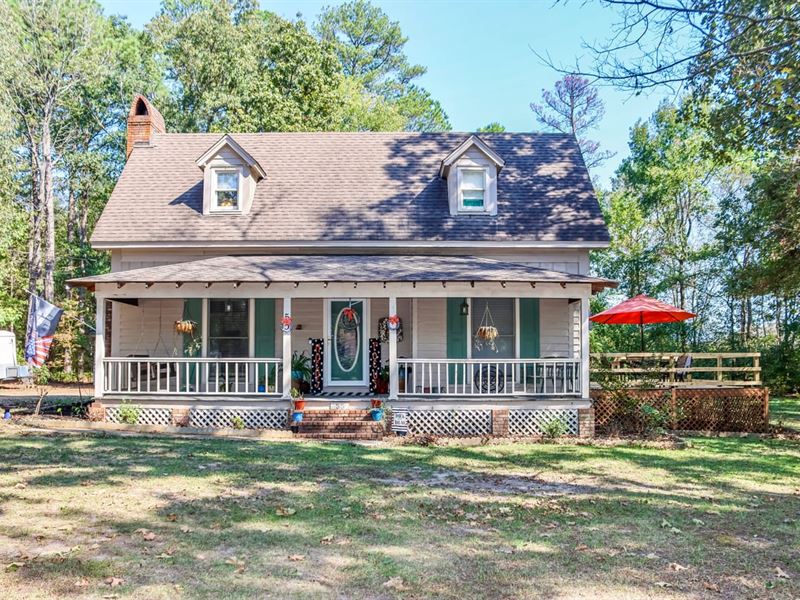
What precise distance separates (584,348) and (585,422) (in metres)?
1.50

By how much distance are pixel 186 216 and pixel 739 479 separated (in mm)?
13359

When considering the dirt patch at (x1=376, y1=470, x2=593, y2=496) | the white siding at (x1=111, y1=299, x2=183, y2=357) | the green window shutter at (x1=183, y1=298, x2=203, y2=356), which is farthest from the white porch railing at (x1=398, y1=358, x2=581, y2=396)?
the white siding at (x1=111, y1=299, x2=183, y2=357)

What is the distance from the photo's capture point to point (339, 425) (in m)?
12.3

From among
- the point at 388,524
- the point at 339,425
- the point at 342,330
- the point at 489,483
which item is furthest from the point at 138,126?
the point at 388,524

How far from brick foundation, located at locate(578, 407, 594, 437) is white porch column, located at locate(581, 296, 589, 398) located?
12.8 inches

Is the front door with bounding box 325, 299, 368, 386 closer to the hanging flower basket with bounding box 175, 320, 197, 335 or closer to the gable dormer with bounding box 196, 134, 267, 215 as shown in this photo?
the hanging flower basket with bounding box 175, 320, 197, 335

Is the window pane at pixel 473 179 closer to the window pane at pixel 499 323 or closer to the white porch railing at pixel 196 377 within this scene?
the window pane at pixel 499 323

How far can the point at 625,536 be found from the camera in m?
6.07

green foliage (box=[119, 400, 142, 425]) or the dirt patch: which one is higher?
green foliage (box=[119, 400, 142, 425])

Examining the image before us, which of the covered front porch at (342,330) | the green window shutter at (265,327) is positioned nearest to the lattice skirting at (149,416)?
the covered front porch at (342,330)

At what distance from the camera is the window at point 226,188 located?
16.0m

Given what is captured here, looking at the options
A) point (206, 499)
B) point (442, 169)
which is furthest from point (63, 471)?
point (442, 169)

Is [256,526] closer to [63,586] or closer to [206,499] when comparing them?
[206,499]

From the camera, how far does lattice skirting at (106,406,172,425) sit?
1274 cm
